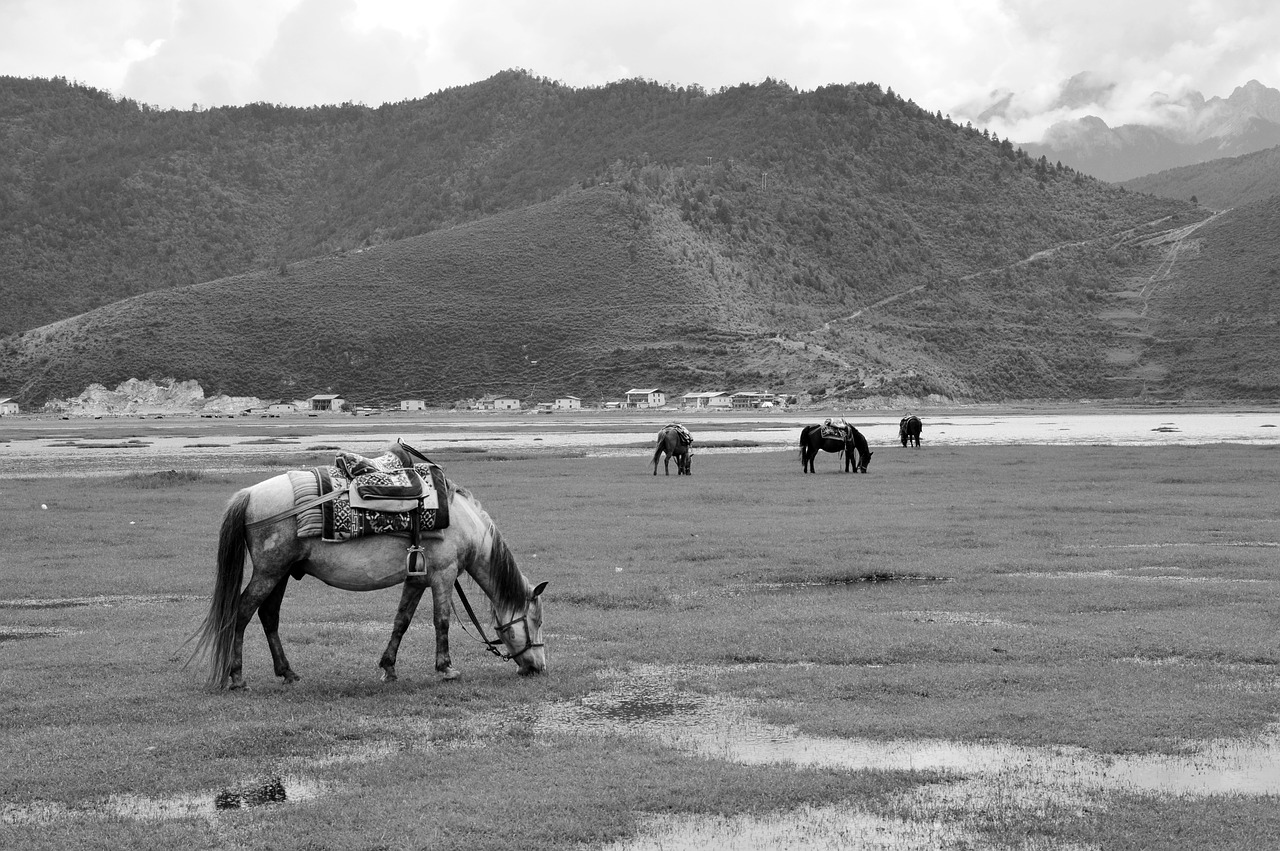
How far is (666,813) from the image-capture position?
7.70m

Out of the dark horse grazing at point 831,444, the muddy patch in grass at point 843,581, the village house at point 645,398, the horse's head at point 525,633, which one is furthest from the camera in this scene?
the village house at point 645,398

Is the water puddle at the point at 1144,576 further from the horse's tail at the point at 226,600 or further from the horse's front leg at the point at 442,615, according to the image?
the horse's tail at the point at 226,600

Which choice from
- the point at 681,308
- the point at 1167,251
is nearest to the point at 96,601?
the point at 681,308

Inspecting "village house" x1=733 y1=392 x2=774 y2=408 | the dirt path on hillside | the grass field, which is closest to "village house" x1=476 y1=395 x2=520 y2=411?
"village house" x1=733 y1=392 x2=774 y2=408

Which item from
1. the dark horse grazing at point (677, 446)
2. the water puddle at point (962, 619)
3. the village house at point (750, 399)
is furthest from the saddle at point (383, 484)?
the village house at point (750, 399)

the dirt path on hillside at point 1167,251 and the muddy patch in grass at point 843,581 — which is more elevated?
the dirt path on hillside at point 1167,251

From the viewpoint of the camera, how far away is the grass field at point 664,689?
761 centimetres

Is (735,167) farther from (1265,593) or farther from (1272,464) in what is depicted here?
(1265,593)

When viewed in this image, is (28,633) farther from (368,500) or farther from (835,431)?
(835,431)

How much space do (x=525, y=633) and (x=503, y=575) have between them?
0.58 metres

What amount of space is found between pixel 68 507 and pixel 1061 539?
22217 mm

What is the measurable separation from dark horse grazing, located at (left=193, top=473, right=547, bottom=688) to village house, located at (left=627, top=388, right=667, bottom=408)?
115 meters

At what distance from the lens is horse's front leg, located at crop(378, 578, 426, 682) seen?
10.9 m

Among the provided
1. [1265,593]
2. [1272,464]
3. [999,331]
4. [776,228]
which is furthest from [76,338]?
[1265,593]
